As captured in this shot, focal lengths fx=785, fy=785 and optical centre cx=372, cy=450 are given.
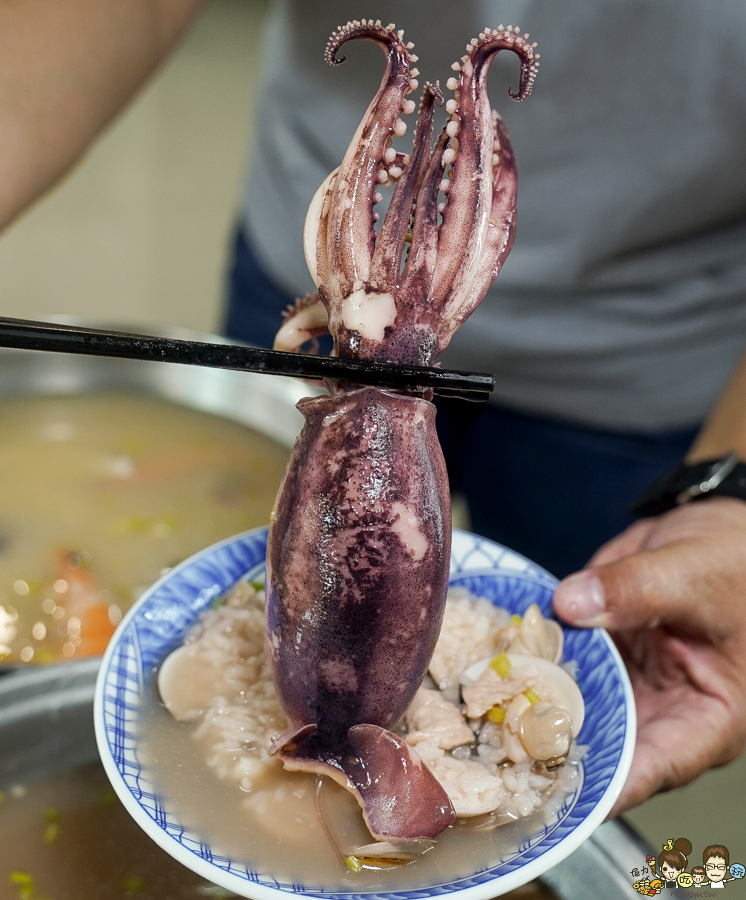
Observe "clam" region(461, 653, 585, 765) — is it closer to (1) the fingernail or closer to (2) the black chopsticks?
(1) the fingernail

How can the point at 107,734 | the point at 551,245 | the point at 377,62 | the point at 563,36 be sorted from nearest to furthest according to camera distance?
the point at 107,734 < the point at 563,36 < the point at 377,62 < the point at 551,245

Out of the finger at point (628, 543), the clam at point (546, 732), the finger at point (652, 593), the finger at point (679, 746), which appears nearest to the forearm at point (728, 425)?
the finger at point (628, 543)

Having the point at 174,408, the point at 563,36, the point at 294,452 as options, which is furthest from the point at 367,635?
the point at 563,36

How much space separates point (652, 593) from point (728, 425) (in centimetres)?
72

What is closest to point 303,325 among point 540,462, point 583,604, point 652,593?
point 583,604

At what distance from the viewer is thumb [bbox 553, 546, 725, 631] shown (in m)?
1.46

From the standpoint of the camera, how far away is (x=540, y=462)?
245 centimetres

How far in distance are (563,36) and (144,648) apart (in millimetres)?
1617

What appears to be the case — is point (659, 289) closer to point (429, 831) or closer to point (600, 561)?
point (600, 561)

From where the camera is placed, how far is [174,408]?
2256 mm

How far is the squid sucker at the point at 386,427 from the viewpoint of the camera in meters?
1.02

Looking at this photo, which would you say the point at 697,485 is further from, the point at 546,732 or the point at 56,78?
the point at 56,78

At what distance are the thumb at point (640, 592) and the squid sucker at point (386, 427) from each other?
432mm

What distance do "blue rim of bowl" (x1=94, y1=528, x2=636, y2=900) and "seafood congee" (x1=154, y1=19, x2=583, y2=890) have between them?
45 mm
